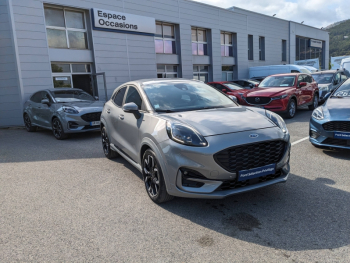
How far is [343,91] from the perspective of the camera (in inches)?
250


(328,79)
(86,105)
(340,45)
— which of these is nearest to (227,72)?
(328,79)

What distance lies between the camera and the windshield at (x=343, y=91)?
616 cm

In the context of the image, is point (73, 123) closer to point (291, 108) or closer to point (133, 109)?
point (133, 109)

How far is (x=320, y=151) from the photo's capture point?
5.67 meters

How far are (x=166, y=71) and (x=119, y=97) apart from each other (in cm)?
1396

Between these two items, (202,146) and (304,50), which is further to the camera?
(304,50)

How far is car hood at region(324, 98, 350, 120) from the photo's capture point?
202 inches

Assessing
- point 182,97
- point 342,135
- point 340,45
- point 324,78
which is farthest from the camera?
point 340,45

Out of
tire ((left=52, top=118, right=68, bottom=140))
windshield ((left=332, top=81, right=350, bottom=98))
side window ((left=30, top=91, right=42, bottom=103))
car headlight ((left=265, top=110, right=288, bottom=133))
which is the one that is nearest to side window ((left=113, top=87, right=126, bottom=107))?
car headlight ((left=265, top=110, right=288, bottom=133))

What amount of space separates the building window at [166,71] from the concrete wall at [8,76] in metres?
8.34

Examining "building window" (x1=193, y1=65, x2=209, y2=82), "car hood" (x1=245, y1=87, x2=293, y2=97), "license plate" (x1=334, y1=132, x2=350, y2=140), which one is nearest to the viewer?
"license plate" (x1=334, y1=132, x2=350, y2=140)

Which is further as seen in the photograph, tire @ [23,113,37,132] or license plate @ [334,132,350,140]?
tire @ [23,113,37,132]

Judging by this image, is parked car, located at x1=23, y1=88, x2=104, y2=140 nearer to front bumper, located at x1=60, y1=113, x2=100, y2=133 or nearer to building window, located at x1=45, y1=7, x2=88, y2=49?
front bumper, located at x1=60, y1=113, x2=100, y2=133

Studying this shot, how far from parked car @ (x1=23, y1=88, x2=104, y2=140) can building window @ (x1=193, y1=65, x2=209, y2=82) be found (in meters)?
12.2
